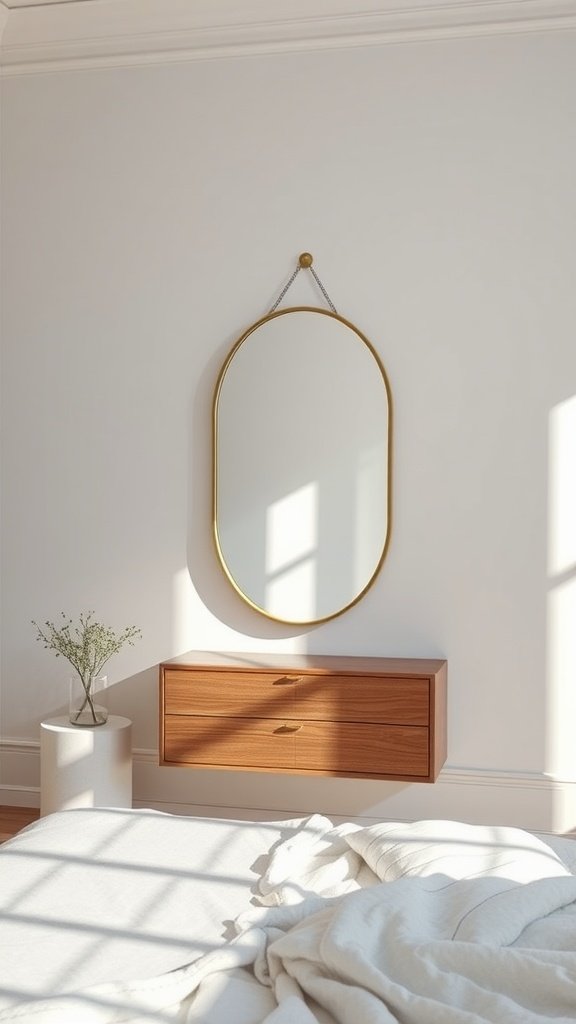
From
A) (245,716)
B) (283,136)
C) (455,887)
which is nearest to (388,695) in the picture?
(245,716)

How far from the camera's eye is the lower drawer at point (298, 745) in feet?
11.3

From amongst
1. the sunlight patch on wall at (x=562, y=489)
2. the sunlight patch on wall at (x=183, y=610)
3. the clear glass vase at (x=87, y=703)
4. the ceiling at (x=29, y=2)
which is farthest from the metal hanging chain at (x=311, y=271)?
the clear glass vase at (x=87, y=703)

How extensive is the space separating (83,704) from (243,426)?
3.74 ft

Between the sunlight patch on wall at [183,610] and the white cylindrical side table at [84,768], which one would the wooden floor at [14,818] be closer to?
the white cylindrical side table at [84,768]

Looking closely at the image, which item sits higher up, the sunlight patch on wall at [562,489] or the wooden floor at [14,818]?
the sunlight patch on wall at [562,489]

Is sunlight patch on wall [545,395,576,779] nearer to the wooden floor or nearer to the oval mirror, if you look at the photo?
the oval mirror

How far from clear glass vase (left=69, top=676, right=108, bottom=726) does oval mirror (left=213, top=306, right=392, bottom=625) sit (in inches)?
23.9

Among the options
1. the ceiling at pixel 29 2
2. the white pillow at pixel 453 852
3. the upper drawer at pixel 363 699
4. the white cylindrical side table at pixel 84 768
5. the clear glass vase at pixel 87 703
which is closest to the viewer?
the white pillow at pixel 453 852

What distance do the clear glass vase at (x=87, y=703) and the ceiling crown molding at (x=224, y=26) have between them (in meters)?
2.30

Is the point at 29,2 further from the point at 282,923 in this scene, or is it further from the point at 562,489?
the point at 282,923

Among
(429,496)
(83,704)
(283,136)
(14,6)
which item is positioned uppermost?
(14,6)

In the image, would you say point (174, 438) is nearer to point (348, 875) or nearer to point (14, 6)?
point (14, 6)

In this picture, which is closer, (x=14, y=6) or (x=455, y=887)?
(x=455, y=887)

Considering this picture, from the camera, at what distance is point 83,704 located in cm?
379
